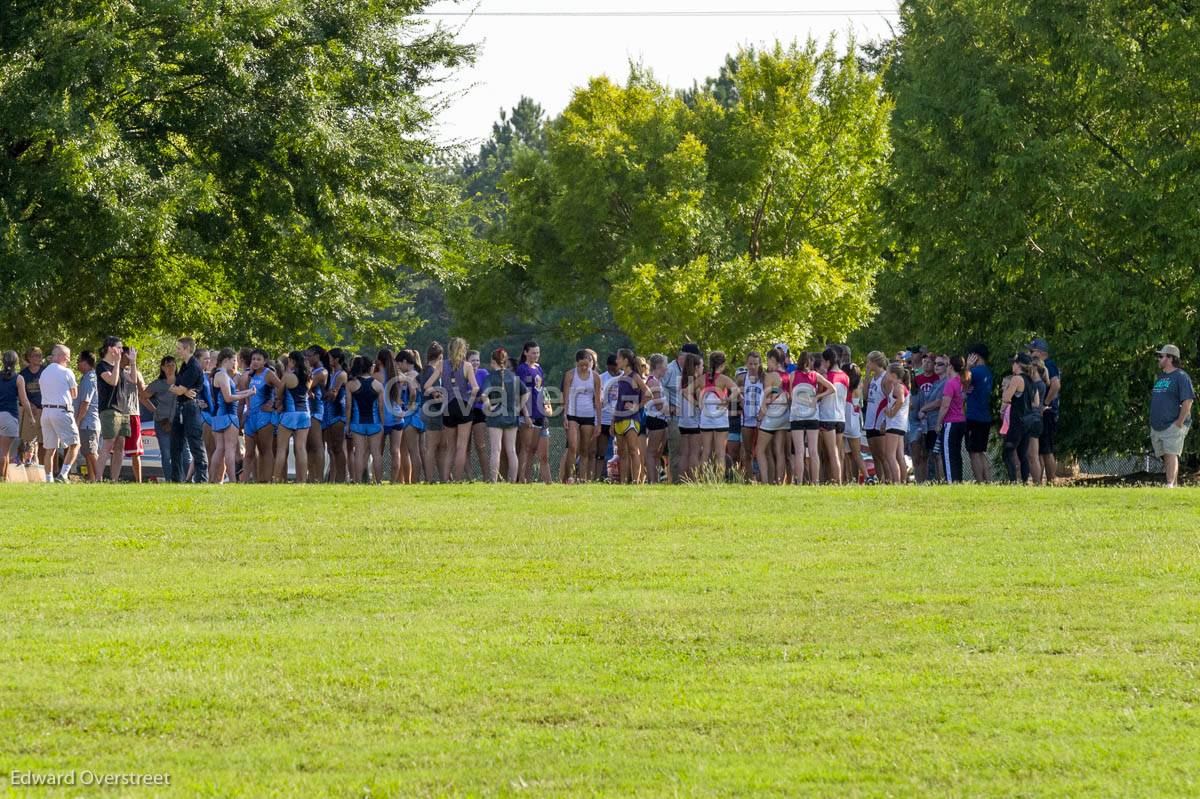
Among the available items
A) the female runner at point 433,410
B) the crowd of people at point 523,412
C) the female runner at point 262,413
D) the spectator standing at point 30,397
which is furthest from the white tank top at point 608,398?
the spectator standing at point 30,397

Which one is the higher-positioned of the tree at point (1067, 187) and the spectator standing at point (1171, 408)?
the tree at point (1067, 187)

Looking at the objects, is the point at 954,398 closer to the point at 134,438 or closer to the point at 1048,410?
the point at 1048,410

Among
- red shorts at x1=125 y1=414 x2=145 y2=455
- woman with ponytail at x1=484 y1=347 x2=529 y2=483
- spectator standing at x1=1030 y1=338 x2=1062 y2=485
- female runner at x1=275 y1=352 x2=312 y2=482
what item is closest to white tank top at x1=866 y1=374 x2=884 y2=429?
spectator standing at x1=1030 y1=338 x2=1062 y2=485

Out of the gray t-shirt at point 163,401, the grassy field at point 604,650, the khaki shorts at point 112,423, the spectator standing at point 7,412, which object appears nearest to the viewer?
the grassy field at point 604,650

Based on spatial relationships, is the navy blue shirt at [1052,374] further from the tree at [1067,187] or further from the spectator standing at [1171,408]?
the tree at [1067,187]

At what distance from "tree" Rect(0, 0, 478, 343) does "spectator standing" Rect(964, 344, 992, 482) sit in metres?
12.4

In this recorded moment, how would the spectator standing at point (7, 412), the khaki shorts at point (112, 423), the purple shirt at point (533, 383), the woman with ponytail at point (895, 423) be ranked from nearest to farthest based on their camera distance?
the woman with ponytail at point (895, 423) < the purple shirt at point (533, 383) < the khaki shorts at point (112, 423) < the spectator standing at point (7, 412)

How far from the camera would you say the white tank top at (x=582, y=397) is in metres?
20.1

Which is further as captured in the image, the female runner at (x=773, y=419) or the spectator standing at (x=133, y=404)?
the spectator standing at (x=133, y=404)

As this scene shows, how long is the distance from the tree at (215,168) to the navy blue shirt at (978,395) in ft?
40.7

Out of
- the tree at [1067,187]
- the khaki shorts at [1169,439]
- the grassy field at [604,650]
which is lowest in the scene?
the grassy field at [604,650]

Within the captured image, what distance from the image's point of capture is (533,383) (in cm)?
1983

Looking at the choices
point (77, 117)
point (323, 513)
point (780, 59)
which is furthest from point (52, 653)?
point (780, 59)

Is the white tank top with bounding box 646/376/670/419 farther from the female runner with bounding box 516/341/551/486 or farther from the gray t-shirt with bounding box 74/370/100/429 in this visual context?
the gray t-shirt with bounding box 74/370/100/429
